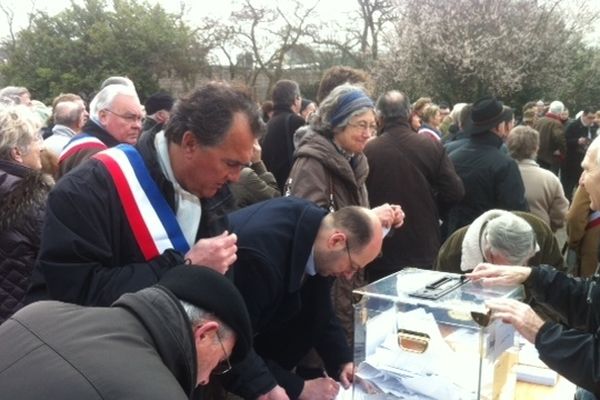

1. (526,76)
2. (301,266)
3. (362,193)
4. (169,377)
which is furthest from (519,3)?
(169,377)

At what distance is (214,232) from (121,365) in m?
0.94

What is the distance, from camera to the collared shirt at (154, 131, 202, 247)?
1806 mm

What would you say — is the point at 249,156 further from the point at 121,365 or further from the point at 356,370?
the point at 121,365

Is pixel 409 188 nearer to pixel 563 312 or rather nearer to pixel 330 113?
pixel 330 113

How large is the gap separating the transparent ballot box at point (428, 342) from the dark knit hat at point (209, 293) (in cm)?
52

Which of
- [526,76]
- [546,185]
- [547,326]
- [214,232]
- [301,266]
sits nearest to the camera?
[547,326]

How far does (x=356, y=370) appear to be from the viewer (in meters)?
1.85

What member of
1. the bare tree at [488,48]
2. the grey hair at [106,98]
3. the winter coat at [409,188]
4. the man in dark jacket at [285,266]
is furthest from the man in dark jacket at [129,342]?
the bare tree at [488,48]

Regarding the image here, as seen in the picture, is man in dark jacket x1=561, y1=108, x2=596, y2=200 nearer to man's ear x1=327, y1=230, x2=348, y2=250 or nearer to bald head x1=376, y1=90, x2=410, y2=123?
bald head x1=376, y1=90, x2=410, y2=123

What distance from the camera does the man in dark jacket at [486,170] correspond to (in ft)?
12.7

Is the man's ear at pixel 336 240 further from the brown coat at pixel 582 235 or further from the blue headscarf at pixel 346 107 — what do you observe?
the brown coat at pixel 582 235

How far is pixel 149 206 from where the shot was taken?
68.2 inches

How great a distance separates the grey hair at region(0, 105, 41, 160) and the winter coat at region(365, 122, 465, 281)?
1944mm

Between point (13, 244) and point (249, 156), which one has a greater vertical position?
point (249, 156)
